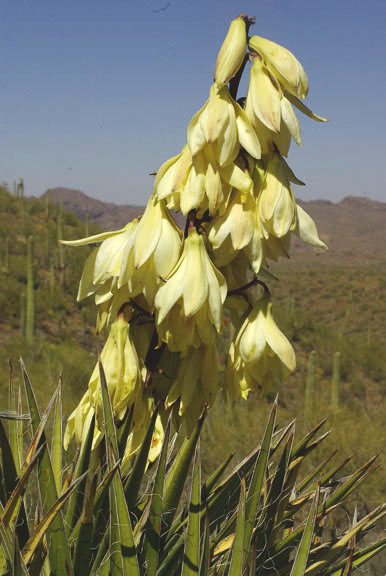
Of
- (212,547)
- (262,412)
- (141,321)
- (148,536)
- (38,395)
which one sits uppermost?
(141,321)

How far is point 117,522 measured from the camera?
86cm

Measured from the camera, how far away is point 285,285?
2216 centimetres

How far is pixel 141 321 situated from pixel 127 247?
0.50ft

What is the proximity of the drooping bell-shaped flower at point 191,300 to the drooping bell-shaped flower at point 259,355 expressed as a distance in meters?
0.08

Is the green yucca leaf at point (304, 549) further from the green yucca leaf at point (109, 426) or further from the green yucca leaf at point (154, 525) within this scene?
the green yucca leaf at point (109, 426)

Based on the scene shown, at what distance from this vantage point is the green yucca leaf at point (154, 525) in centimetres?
96

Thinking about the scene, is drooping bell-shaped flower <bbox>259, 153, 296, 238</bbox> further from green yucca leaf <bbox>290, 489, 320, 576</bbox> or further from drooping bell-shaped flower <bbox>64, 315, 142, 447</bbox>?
green yucca leaf <bbox>290, 489, 320, 576</bbox>

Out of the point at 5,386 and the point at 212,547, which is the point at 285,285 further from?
the point at 212,547

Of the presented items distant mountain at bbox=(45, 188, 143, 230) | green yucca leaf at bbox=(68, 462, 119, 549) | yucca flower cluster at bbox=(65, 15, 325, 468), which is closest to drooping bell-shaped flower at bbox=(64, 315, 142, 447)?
yucca flower cluster at bbox=(65, 15, 325, 468)

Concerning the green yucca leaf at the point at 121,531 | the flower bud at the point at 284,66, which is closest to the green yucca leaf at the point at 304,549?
the green yucca leaf at the point at 121,531

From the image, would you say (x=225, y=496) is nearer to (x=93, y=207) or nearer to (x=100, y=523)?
(x=100, y=523)

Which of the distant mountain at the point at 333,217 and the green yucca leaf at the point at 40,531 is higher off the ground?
the distant mountain at the point at 333,217

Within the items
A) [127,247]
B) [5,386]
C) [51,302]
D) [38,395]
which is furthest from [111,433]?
[51,302]

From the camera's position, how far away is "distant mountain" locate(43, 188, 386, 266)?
7469 cm
